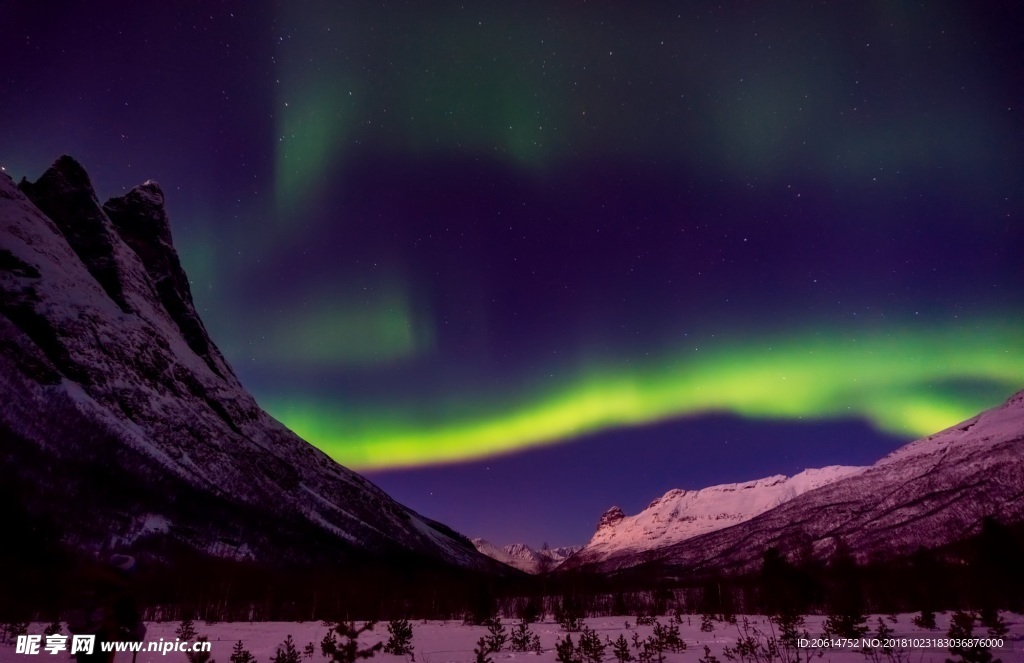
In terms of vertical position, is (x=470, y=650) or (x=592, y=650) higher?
(x=592, y=650)

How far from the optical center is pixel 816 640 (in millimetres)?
20734

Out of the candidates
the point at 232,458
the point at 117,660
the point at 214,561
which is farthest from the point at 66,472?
the point at 117,660

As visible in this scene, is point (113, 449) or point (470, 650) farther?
point (113, 449)

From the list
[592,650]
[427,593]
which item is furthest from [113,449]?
[592,650]

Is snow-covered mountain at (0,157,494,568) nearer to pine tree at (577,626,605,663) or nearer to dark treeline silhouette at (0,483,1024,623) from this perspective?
dark treeline silhouette at (0,483,1024,623)

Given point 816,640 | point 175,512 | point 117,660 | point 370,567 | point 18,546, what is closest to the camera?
point 117,660

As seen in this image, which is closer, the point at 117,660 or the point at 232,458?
the point at 117,660

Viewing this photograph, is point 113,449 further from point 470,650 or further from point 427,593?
point 470,650

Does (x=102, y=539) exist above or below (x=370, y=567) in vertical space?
above

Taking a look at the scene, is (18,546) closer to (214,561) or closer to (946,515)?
(214,561)

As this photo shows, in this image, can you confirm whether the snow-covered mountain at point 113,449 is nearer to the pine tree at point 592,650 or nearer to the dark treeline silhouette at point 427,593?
the dark treeline silhouette at point 427,593

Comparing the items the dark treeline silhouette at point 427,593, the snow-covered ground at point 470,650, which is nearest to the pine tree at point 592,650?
the snow-covered ground at point 470,650

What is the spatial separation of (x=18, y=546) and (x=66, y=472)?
115511mm

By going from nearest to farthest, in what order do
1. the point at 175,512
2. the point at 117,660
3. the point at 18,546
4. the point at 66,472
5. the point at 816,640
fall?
the point at 117,660
the point at 816,640
the point at 18,546
the point at 66,472
the point at 175,512
